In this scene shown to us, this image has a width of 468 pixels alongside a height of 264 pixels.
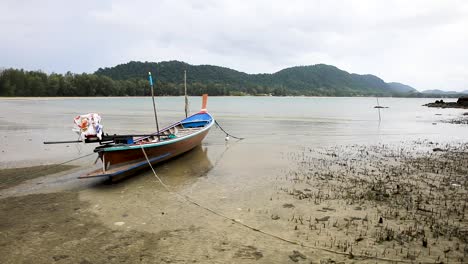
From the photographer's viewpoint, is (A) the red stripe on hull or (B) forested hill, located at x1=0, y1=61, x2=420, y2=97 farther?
(B) forested hill, located at x1=0, y1=61, x2=420, y2=97

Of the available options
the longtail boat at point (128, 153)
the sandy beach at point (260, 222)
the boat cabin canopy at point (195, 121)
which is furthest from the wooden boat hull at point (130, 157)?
the boat cabin canopy at point (195, 121)

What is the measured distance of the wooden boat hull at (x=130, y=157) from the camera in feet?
31.0

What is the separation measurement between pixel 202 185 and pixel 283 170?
332 cm

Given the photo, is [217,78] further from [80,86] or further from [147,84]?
[80,86]

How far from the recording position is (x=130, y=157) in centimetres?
1032

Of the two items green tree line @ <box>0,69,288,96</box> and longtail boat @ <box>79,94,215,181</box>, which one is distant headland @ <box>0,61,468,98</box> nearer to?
green tree line @ <box>0,69,288,96</box>

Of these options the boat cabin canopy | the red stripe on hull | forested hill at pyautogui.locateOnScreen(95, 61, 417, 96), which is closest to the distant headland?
forested hill at pyautogui.locateOnScreen(95, 61, 417, 96)

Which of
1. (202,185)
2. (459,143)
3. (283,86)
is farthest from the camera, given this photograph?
(283,86)

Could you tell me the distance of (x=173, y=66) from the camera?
16225 centimetres

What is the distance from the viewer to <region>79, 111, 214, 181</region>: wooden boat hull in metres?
9.44

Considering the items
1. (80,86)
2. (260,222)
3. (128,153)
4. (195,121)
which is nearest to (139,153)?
(128,153)

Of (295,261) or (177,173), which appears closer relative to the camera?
(295,261)

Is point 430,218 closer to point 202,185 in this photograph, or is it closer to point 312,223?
point 312,223

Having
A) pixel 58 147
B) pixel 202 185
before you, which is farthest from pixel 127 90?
pixel 202 185
